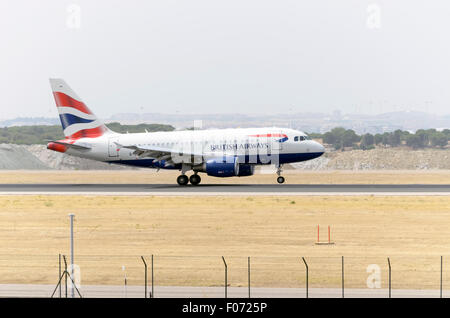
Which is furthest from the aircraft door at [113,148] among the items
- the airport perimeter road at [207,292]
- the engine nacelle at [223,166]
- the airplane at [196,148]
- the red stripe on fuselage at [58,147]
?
the airport perimeter road at [207,292]

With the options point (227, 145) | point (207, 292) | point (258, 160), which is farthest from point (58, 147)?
point (207, 292)

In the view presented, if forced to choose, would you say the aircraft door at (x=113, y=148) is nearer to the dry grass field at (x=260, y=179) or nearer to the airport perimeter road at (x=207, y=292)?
the dry grass field at (x=260, y=179)

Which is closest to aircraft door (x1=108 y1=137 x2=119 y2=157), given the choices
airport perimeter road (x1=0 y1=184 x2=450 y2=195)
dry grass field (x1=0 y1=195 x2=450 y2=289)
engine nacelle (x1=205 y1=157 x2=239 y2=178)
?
airport perimeter road (x1=0 y1=184 x2=450 y2=195)

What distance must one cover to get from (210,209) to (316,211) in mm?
7665

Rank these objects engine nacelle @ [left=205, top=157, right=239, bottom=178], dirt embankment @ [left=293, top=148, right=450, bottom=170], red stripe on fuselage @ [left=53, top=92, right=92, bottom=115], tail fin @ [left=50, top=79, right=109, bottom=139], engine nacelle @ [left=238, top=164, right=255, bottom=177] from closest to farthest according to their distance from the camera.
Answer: engine nacelle @ [left=205, top=157, right=239, bottom=178], engine nacelle @ [left=238, top=164, right=255, bottom=177], tail fin @ [left=50, top=79, right=109, bottom=139], red stripe on fuselage @ [left=53, top=92, right=92, bottom=115], dirt embankment @ [left=293, top=148, right=450, bottom=170]

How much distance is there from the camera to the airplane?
2697 inches

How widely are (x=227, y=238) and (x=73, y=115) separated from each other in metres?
38.2

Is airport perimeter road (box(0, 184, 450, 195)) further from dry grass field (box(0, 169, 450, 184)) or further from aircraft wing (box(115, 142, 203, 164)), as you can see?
dry grass field (box(0, 169, 450, 184))

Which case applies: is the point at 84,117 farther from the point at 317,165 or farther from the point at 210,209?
the point at 317,165

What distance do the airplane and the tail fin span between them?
103mm

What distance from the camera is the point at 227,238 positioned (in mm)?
41375

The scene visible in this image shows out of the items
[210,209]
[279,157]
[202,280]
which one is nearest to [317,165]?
[279,157]

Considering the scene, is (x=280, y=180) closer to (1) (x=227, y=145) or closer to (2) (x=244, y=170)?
(2) (x=244, y=170)

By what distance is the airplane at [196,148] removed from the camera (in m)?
68.5
